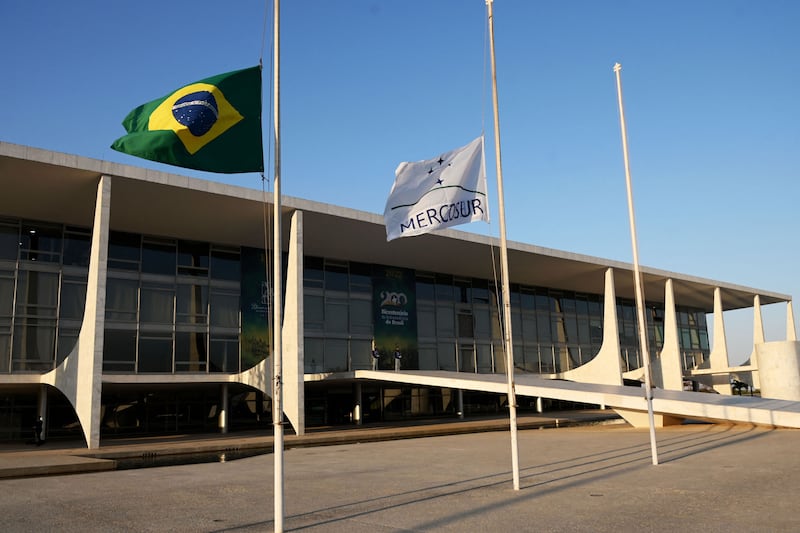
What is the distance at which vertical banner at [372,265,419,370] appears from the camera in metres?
37.4

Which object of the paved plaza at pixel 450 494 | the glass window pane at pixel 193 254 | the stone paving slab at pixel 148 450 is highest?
the glass window pane at pixel 193 254

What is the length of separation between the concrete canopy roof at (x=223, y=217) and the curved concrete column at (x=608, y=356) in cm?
212

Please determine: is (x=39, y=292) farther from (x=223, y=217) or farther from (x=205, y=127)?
(x=205, y=127)

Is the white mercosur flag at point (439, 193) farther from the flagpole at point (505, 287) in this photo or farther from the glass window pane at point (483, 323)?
the glass window pane at point (483, 323)

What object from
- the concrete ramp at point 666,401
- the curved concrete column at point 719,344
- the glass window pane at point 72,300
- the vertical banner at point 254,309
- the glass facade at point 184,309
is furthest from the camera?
the curved concrete column at point 719,344

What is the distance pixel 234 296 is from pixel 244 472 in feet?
59.8

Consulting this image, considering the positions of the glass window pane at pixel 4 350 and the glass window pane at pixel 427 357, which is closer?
the glass window pane at pixel 4 350

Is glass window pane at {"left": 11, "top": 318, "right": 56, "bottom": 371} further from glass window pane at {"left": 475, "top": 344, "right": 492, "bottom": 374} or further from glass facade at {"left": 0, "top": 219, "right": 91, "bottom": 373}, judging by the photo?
glass window pane at {"left": 475, "top": 344, "right": 492, "bottom": 374}

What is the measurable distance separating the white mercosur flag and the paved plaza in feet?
15.7

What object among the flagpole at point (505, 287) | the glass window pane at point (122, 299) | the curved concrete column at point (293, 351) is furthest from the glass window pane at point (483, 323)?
the flagpole at point (505, 287)

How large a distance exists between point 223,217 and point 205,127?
19.4 meters

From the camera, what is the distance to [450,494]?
1121cm

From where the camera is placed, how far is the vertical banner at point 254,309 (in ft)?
107

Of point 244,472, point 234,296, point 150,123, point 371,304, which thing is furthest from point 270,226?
point 150,123
